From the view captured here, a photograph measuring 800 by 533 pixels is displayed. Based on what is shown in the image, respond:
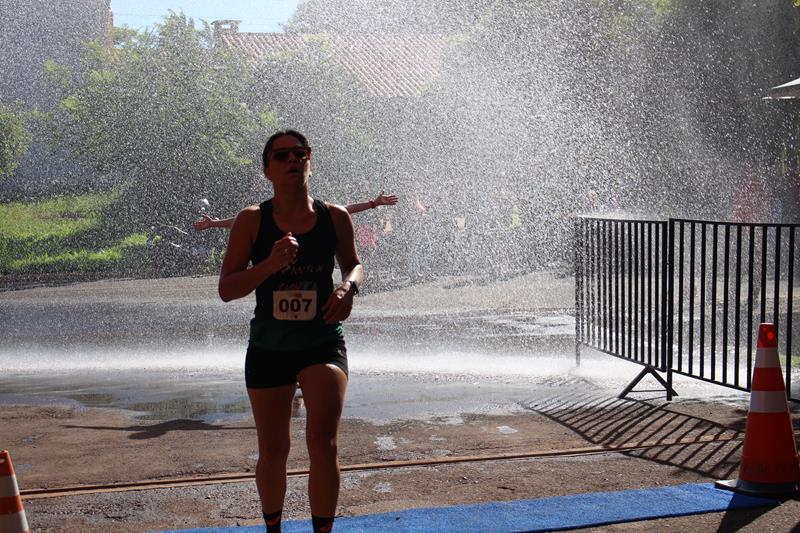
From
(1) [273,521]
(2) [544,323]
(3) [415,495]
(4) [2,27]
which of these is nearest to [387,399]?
(3) [415,495]

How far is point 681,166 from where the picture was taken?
2673 cm

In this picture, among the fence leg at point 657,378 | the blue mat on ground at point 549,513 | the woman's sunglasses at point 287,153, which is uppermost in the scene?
the woman's sunglasses at point 287,153

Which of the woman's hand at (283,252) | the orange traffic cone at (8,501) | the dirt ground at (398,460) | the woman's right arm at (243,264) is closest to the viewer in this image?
the orange traffic cone at (8,501)

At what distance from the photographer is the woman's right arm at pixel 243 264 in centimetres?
411

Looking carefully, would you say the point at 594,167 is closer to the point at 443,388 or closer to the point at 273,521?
the point at 443,388

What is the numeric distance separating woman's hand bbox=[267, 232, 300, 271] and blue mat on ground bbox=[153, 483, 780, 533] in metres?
1.49

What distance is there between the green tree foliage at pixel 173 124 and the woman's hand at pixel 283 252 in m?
21.8

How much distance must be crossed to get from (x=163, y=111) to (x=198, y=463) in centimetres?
2153

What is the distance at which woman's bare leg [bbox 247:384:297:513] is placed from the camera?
4293 millimetres

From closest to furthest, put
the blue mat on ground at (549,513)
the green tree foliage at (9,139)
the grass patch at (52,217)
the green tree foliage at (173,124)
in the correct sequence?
1. the blue mat on ground at (549,513)
2. the green tree foliage at (173,124)
3. the grass patch at (52,217)
4. the green tree foliage at (9,139)

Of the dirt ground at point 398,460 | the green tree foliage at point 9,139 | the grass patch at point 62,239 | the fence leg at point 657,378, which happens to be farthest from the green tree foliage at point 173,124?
the fence leg at point 657,378

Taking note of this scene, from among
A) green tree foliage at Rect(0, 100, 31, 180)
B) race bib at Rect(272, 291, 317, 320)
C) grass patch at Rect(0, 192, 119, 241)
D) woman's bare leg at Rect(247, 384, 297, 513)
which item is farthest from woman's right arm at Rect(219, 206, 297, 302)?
green tree foliage at Rect(0, 100, 31, 180)

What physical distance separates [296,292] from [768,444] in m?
2.67

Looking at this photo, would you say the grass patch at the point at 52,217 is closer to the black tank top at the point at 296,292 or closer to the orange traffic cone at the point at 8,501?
the black tank top at the point at 296,292
